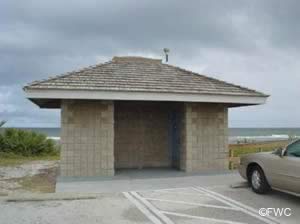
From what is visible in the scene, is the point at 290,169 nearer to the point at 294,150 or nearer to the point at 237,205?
the point at 294,150

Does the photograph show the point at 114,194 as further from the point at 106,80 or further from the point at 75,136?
the point at 106,80

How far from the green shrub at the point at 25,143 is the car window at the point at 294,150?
57.4 feet

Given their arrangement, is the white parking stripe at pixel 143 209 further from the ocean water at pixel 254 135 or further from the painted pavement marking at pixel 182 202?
the ocean water at pixel 254 135

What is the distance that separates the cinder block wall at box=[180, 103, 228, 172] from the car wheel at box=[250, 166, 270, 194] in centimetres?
410

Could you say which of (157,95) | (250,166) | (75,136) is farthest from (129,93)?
(250,166)

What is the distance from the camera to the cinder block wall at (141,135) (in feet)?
51.7

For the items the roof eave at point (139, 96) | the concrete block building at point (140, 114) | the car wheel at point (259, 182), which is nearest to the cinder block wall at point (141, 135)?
the concrete block building at point (140, 114)

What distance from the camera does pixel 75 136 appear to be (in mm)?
13461

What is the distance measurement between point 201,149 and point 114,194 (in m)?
5.27

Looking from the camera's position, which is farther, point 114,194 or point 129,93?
point 129,93

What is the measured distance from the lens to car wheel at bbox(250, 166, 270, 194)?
10034 millimetres

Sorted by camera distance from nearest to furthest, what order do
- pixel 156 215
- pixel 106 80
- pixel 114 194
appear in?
pixel 156 215
pixel 114 194
pixel 106 80

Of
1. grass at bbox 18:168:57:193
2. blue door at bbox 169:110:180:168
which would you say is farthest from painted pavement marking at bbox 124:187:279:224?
blue door at bbox 169:110:180:168

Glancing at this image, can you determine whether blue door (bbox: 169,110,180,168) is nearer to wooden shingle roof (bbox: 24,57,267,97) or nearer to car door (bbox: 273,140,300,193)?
wooden shingle roof (bbox: 24,57,267,97)
